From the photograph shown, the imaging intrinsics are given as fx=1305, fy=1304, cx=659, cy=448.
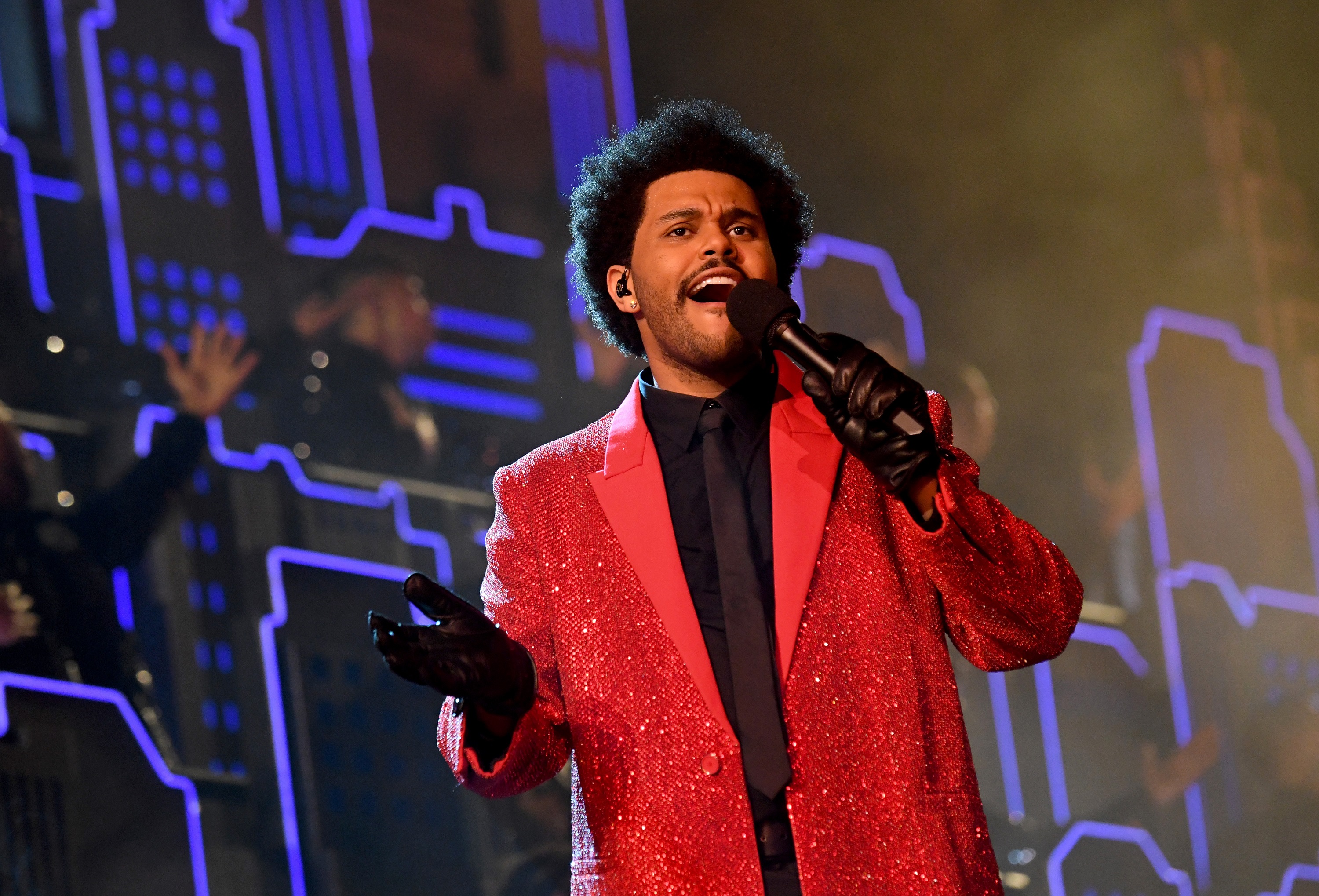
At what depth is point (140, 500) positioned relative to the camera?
2871 millimetres

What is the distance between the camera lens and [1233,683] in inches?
158

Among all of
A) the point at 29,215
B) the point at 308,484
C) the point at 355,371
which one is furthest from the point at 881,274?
the point at 29,215

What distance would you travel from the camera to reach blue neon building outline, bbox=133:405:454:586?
2922 millimetres

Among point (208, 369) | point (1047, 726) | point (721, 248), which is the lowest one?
point (1047, 726)

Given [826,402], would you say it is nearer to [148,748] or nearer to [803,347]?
[803,347]

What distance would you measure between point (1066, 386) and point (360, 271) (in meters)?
2.15

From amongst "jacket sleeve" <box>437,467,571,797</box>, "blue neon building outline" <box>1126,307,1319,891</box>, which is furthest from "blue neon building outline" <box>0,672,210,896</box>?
"blue neon building outline" <box>1126,307,1319,891</box>

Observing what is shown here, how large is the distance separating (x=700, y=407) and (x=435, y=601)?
52 centimetres

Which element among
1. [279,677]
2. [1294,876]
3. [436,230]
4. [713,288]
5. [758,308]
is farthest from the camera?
[1294,876]

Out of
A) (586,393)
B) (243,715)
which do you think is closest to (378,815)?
(243,715)

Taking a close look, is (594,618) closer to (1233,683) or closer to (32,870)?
(32,870)

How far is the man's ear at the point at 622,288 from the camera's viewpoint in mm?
2021

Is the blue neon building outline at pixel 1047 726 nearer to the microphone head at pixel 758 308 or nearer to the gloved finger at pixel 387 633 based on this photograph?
the microphone head at pixel 758 308

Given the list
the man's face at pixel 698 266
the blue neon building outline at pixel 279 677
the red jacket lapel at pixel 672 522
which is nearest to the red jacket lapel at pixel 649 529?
the red jacket lapel at pixel 672 522
